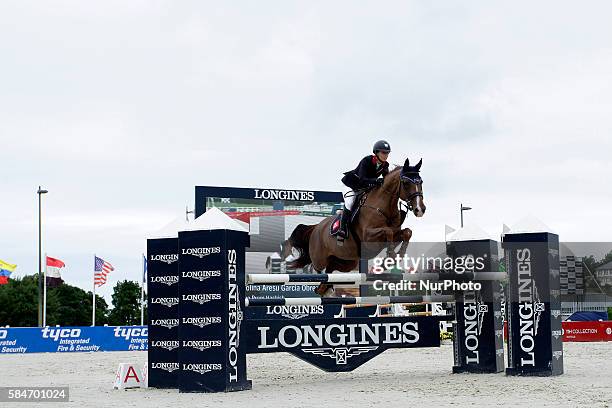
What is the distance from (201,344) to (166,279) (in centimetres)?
139

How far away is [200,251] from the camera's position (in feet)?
33.6

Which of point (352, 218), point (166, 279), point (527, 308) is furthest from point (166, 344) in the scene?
point (527, 308)

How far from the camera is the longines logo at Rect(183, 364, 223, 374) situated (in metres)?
10.0

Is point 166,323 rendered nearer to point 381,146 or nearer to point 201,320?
point 201,320

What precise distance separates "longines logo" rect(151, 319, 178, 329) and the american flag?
73.3 ft

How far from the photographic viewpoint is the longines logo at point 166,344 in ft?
36.1

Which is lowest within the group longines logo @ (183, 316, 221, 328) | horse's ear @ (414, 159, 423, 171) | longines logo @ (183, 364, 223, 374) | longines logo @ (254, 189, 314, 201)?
longines logo @ (183, 364, 223, 374)

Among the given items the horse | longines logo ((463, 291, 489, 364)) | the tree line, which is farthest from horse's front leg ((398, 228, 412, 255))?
the tree line

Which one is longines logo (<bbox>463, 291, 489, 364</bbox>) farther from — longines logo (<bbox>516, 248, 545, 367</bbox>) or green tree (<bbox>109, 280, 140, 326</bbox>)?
green tree (<bbox>109, 280, 140, 326</bbox>)

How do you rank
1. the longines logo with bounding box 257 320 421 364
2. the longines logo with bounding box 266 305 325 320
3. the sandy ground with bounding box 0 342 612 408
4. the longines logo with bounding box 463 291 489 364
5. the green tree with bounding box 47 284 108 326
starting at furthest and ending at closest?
the green tree with bounding box 47 284 108 326 < the longines logo with bounding box 266 305 325 320 < the longines logo with bounding box 463 291 489 364 < the longines logo with bounding box 257 320 421 364 < the sandy ground with bounding box 0 342 612 408

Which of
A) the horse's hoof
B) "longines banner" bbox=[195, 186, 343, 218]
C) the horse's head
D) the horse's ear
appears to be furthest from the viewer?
"longines banner" bbox=[195, 186, 343, 218]

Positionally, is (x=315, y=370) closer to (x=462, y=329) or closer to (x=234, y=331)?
(x=462, y=329)

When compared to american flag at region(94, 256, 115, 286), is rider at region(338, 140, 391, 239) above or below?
above

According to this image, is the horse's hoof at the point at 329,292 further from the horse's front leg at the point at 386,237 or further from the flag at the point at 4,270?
the flag at the point at 4,270
